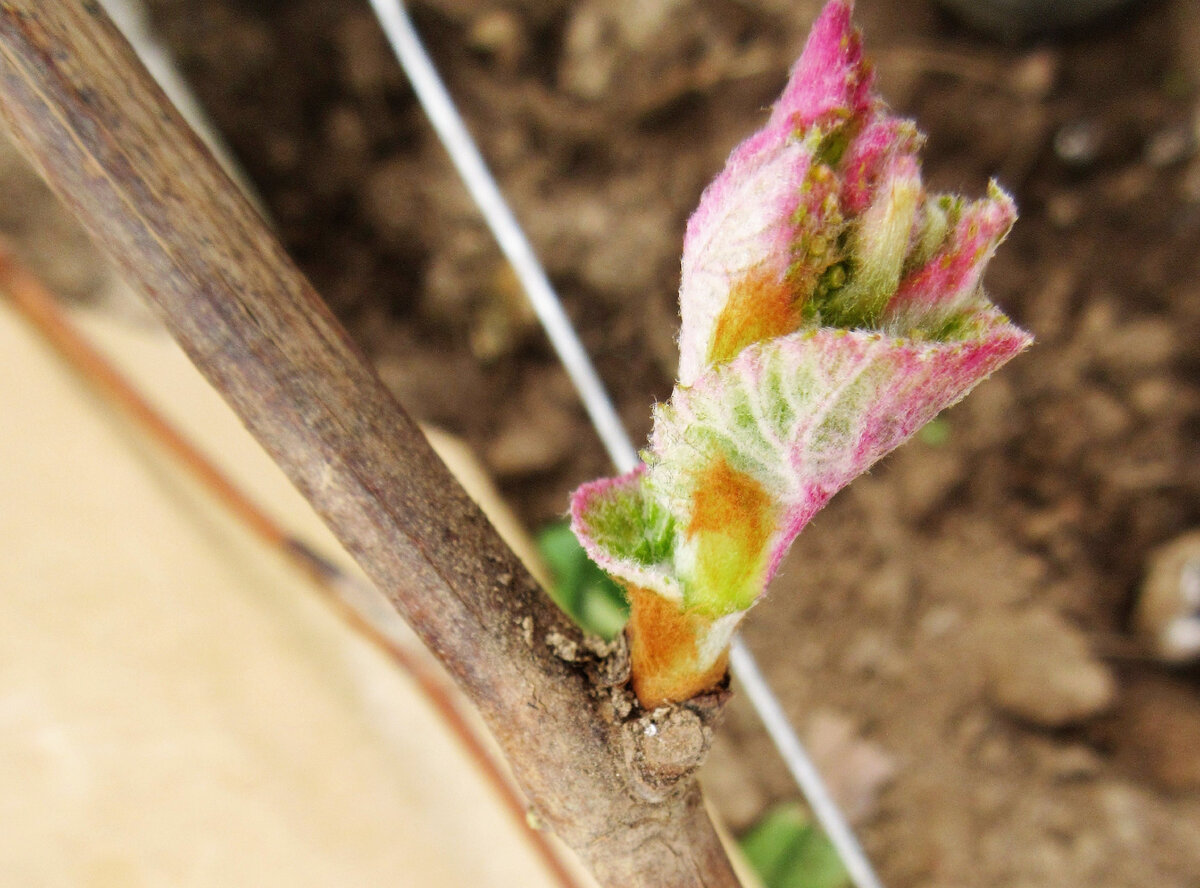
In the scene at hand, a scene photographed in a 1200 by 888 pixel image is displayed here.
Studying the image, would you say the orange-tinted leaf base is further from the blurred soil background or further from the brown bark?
the blurred soil background

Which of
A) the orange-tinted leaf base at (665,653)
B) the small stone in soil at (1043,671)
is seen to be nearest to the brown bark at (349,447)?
the orange-tinted leaf base at (665,653)

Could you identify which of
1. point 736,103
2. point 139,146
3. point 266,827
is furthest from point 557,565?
point 139,146

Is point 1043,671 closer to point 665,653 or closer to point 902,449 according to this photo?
point 902,449

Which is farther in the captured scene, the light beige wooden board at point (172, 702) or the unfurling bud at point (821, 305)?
the light beige wooden board at point (172, 702)

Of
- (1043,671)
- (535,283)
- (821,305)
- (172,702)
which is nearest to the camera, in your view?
(821,305)

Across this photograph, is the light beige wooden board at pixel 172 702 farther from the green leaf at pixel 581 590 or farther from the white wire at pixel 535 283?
the white wire at pixel 535 283

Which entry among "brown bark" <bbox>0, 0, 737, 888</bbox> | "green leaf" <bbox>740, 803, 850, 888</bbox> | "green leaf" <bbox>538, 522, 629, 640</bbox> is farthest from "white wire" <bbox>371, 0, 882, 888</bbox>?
"brown bark" <bbox>0, 0, 737, 888</bbox>

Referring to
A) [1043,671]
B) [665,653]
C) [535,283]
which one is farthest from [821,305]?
[1043,671]
